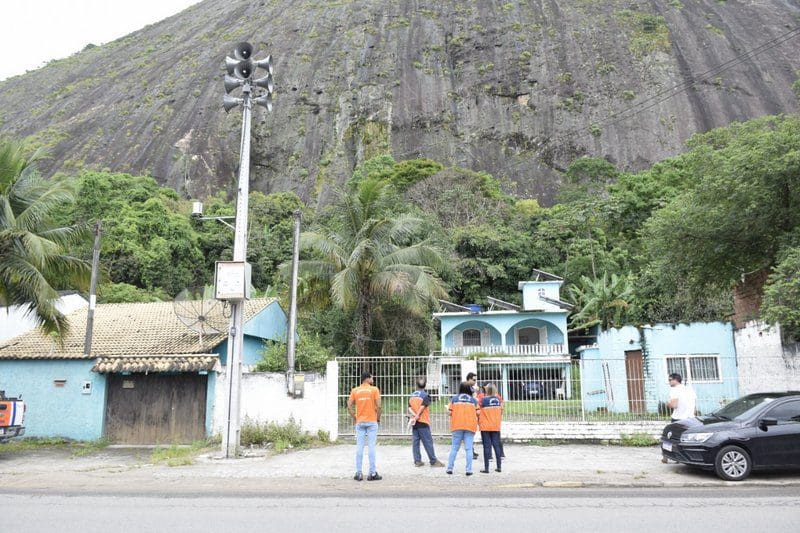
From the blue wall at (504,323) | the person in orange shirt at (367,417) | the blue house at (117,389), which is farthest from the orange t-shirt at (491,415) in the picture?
the blue wall at (504,323)

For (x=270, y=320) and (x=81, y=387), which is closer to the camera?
(x=81, y=387)

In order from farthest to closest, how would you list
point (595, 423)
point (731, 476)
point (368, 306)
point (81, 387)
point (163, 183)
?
1. point (163, 183)
2. point (368, 306)
3. point (81, 387)
4. point (595, 423)
5. point (731, 476)

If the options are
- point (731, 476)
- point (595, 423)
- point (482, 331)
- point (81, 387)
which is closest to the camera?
point (731, 476)

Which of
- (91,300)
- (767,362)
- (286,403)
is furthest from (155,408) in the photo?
(767,362)

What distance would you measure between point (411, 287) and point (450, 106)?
5195 cm

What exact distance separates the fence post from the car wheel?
827 centimetres

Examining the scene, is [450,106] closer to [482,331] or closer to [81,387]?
[482,331]

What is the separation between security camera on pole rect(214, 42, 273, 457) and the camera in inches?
473

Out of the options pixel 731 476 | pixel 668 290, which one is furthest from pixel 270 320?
pixel 731 476

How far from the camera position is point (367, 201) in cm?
2144

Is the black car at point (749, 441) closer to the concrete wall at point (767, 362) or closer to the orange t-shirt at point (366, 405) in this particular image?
the concrete wall at point (767, 362)

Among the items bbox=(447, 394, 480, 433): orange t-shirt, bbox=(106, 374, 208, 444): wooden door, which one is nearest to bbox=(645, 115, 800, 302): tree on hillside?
bbox=(447, 394, 480, 433): orange t-shirt

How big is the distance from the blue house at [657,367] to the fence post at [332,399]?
5782mm

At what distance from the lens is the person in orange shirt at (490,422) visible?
9.69 m
